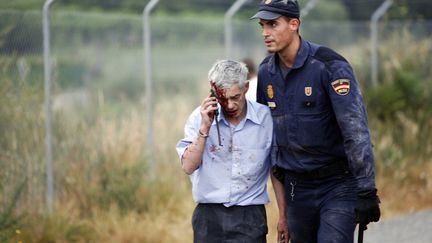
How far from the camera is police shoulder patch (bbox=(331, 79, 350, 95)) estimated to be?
5.79 meters

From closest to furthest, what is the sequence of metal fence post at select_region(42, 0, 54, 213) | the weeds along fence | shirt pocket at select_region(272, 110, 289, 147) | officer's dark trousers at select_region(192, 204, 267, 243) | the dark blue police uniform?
the dark blue police uniform → officer's dark trousers at select_region(192, 204, 267, 243) → shirt pocket at select_region(272, 110, 289, 147) → the weeds along fence → metal fence post at select_region(42, 0, 54, 213)

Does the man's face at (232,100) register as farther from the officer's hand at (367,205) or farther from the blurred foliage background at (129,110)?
the blurred foliage background at (129,110)

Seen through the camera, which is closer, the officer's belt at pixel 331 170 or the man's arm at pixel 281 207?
the officer's belt at pixel 331 170

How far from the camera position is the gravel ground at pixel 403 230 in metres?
9.84

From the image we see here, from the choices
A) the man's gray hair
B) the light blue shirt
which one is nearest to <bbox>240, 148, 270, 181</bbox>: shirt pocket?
the light blue shirt

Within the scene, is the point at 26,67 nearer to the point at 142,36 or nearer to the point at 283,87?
the point at 142,36

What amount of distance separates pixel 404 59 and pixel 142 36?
191 inches

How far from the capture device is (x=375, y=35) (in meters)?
14.8

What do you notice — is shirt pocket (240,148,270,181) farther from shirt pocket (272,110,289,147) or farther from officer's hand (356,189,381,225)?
officer's hand (356,189,381,225)

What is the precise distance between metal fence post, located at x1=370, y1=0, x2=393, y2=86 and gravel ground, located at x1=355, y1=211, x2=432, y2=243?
395 centimetres

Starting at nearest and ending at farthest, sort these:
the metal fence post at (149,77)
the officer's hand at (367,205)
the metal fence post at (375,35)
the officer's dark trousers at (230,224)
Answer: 1. the officer's hand at (367,205)
2. the officer's dark trousers at (230,224)
3. the metal fence post at (149,77)
4. the metal fence post at (375,35)

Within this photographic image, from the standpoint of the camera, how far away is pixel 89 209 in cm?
942

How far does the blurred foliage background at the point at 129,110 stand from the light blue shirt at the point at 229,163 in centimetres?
239

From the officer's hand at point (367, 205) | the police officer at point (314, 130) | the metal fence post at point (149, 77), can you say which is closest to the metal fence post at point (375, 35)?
the metal fence post at point (149, 77)
